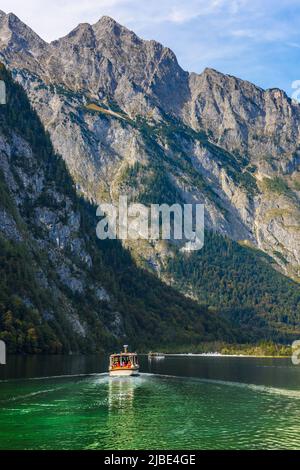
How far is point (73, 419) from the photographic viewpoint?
98.5 meters

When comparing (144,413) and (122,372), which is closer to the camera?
(144,413)

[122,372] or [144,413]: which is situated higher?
[144,413]

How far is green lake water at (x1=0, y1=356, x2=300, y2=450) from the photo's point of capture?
8131cm

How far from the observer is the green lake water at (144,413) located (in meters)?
81.3

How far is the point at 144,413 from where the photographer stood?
107m

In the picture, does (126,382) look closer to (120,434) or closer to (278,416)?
(278,416)

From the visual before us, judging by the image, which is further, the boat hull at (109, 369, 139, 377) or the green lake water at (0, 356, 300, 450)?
the boat hull at (109, 369, 139, 377)

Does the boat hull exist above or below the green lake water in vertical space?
below

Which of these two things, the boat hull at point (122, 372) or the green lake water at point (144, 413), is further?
the boat hull at point (122, 372)

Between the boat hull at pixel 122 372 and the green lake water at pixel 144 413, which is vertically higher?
the green lake water at pixel 144 413
